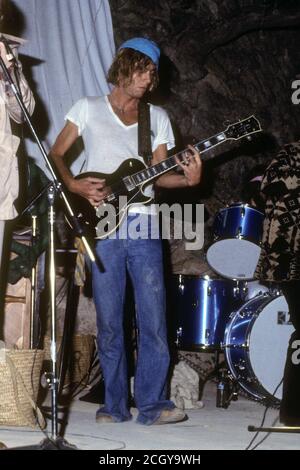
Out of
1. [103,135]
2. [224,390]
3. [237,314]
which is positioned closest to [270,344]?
[237,314]

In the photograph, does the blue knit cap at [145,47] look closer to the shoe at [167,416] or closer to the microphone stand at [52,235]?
the microphone stand at [52,235]

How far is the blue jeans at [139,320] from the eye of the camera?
3.89m

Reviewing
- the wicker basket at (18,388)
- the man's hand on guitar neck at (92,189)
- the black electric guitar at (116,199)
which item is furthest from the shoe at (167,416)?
the man's hand on guitar neck at (92,189)

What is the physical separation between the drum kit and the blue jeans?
3.35 feet

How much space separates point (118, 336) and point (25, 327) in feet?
3.94

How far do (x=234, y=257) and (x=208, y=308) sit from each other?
0.48 m

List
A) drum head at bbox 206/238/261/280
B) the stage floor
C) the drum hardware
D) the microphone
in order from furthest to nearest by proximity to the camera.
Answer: drum head at bbox 206/238/261/280, the drum hardware, the stage floor, the microphone

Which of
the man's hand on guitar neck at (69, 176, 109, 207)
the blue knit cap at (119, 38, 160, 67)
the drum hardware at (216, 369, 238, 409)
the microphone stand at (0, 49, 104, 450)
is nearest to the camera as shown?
the microphone stand at (0, 49, 104, 450)

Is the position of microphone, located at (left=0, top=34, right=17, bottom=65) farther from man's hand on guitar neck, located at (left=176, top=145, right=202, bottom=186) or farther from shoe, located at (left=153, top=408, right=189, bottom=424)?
shoe, located at (left=153, top=408, right=189, bottom=424)

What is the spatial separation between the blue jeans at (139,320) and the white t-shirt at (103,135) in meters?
0.28

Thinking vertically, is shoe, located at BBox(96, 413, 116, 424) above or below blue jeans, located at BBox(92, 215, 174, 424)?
below

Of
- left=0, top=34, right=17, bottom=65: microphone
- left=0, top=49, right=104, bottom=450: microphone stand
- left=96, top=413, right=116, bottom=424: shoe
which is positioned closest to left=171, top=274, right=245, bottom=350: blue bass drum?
left=96, top=413, right=116, bottom=424: shoe

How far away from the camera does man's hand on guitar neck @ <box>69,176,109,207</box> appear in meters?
3.84
